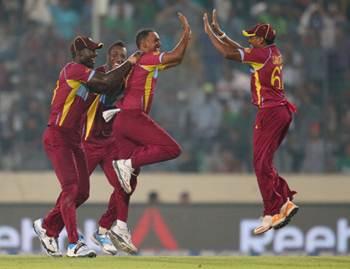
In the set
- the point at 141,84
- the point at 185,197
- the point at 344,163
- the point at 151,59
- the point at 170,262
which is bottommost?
the point at 185,197

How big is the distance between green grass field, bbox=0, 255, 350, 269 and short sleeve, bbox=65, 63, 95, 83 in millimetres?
1898

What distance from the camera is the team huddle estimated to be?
576 inches

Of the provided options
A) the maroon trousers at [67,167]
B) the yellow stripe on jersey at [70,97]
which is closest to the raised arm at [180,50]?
the yellow stripe on jersey at [70,97]

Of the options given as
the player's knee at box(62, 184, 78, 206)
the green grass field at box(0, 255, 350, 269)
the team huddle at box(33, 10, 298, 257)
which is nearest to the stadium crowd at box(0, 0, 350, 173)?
the green grass field at box(0, 255, 350, 269)

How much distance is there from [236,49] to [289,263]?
234 centimetres

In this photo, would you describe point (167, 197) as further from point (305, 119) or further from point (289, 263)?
point (289, 263)

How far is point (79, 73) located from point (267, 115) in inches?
81.8

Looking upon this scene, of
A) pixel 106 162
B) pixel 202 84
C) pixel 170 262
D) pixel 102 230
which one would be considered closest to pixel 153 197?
pixel 202 84

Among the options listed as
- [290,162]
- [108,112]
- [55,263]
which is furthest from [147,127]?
[290,162]

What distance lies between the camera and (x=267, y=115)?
49.0ft

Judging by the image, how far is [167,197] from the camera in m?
21.8

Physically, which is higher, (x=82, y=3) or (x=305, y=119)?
(x=82, y=3)

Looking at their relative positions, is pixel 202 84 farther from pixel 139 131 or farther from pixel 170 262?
pixel 170 262

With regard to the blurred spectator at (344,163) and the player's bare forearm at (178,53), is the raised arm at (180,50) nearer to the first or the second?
the player's bare forearm at (178,53)
